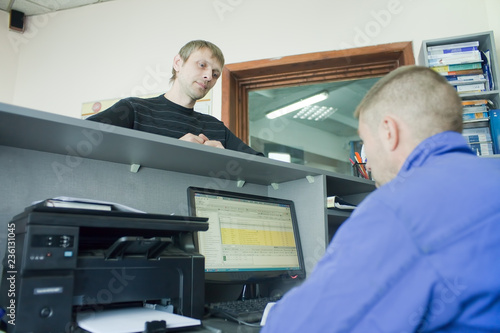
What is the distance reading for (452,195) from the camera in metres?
0.59

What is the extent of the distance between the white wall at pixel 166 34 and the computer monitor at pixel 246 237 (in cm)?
151

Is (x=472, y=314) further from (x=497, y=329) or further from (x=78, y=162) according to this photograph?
(x=78, y=162)

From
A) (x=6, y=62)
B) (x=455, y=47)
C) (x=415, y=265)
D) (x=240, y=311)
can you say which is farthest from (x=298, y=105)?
(x=415, y=265)

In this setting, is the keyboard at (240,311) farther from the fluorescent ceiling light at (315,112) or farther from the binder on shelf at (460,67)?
the fluorescent ceiling light at (315,112)

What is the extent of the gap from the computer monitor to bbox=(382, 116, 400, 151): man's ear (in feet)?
2.13

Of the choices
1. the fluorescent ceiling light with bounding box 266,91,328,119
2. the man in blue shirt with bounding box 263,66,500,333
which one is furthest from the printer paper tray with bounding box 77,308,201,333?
the fluorescent ceiling light with bounding box 266,91,328,119

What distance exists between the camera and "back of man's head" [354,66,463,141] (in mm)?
792

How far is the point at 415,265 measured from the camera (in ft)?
1.83

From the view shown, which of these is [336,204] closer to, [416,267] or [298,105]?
[416,267]

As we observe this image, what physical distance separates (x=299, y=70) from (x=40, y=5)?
7.13ft

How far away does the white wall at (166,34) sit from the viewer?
8.76 ft

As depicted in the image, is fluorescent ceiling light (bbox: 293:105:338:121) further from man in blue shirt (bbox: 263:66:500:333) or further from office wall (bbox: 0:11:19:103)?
man in blue shirt (bbox: 263:66:500:333)

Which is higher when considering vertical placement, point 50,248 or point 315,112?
point 315,112

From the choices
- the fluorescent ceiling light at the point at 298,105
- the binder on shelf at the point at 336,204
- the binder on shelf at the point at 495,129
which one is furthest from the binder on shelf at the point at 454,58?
the fluorescent ceiling light at the point at 298,105
